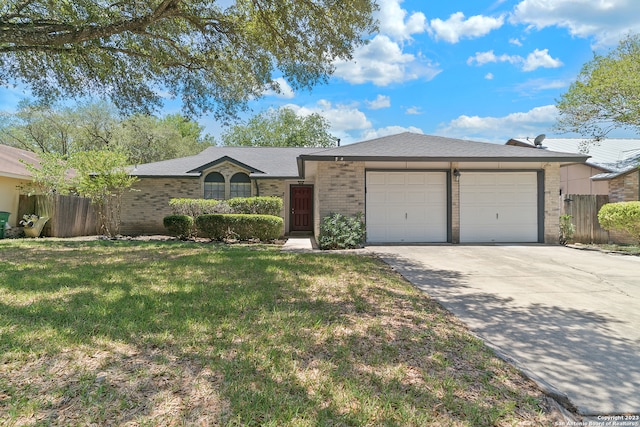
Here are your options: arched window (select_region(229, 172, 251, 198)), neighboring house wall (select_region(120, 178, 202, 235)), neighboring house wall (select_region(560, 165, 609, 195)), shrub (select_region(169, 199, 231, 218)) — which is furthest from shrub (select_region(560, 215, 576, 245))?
neighboring house wall (select_region(120, 178, 202, 235))

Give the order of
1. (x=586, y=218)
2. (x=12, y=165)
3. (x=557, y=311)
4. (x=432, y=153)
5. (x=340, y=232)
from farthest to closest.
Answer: (x=12, y=165) → (x=586, y=218) → (x=432, y=153) → (x=340, y=232) → (x=557, y=311)

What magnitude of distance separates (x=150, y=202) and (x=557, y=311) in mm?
15342

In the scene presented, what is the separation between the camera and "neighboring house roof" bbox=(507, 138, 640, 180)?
13848mm

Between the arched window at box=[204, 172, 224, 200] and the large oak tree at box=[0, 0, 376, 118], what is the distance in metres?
3.76

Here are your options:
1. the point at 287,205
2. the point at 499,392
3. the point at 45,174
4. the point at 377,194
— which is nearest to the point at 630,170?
the point at 377,194

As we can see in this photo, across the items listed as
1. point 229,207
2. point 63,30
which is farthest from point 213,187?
point 63,30

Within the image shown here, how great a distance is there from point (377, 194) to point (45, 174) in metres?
13.1

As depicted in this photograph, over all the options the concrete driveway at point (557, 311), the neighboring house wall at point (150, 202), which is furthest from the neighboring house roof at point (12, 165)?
the concrete driveway at point (557, 311)

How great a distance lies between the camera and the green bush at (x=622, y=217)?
10.0 meters

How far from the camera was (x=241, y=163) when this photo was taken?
14984 millimetres

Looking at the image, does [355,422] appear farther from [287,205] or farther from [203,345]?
[287,205]

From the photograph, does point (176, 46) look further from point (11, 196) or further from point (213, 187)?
point (11, 196)

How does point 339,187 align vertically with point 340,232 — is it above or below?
above

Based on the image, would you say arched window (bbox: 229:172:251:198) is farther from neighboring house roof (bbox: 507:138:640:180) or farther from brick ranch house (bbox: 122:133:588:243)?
neighboring house roof (bbox: 507:138:640:180)
